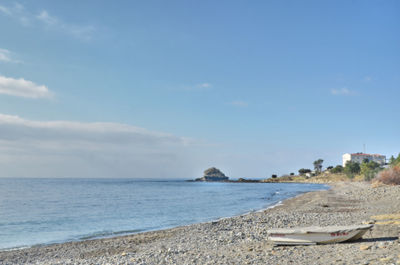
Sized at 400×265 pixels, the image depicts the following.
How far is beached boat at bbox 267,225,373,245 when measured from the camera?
43.7ft

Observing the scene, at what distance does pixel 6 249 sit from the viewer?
2089 centimetres

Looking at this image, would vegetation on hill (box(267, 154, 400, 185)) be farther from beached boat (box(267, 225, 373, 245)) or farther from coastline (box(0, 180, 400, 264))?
beached boat (box(267, 225, 373, 245))

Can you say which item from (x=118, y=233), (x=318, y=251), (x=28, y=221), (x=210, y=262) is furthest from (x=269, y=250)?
(x=28, y=221)

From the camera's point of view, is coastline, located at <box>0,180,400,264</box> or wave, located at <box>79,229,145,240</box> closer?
coastline, located at <box>0,180,400,264</box>

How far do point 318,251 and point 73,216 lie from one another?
3193 cm

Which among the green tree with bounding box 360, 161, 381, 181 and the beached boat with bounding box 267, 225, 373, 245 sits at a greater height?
the green tree with bounding box 360, 161, 381, 181

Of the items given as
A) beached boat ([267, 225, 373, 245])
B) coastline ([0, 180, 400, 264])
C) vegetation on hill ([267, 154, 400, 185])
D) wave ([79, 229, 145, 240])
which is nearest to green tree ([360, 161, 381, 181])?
vegetation on hill ([267, 154, 400, 185])

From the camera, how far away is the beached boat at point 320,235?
13320 mm

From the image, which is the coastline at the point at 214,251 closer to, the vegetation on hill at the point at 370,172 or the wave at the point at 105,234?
the wave at the point at 105,234

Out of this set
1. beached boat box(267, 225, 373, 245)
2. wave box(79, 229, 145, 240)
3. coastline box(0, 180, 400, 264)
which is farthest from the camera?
wave box(79, 229, 145, 240)

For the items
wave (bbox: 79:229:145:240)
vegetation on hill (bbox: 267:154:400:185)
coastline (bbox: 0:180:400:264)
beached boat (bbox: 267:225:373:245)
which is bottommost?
wave (bbox: 79:229:145:240)

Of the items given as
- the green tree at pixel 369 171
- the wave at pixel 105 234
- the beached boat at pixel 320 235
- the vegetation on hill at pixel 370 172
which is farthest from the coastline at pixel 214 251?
the green tree at pixel 369 171

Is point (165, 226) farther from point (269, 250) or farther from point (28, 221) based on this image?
point (269, 250)

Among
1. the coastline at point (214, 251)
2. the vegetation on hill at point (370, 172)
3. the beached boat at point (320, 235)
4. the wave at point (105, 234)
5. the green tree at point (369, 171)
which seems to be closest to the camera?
the coastline at point (214, 251)
